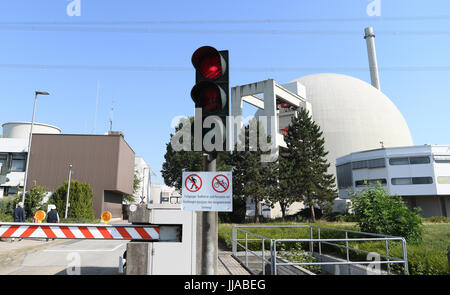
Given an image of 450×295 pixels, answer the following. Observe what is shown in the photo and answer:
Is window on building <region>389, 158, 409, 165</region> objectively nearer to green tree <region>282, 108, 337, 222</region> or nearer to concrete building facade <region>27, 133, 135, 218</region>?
green tree <region>282, 108, 337, 222</region>

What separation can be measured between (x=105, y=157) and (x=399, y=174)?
4653 centimetres

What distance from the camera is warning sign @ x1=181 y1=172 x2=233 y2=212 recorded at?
3.31 m

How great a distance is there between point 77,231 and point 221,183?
262 cm

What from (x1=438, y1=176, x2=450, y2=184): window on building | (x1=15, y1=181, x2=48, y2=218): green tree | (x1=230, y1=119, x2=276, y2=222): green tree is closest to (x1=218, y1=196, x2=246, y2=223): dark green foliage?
(x1=230, y1=119, x2=276, y2=222): green tree

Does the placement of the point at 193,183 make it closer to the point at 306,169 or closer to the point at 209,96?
the point at 209,96

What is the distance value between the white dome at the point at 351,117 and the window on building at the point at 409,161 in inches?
721

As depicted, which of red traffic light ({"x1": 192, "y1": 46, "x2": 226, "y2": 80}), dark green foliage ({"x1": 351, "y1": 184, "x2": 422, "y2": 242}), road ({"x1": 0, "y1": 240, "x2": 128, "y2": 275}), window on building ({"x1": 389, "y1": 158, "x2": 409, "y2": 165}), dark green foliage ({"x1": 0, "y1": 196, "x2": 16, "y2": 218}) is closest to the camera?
red traffic light ({"x1": 192, "y1": 46, "x2": 226, "y2": 80})

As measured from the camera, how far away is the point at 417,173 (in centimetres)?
5109

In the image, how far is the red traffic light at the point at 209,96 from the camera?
345 cm

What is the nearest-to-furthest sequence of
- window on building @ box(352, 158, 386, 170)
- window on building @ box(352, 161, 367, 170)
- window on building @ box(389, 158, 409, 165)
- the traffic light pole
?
the traffic light pole → window on building @ box(389, 158, 409, 165) → window on building @ box(352, 158, 386, 170) → window on building @ box(352, 161, 367, 170)

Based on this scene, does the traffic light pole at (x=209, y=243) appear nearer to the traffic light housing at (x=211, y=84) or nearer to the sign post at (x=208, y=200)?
the sign post at (x=208, y=200)

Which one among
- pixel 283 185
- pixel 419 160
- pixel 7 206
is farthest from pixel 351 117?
pixel 7 206

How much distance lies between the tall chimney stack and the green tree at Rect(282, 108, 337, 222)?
59.5 m

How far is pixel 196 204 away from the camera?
3340 millimetres
